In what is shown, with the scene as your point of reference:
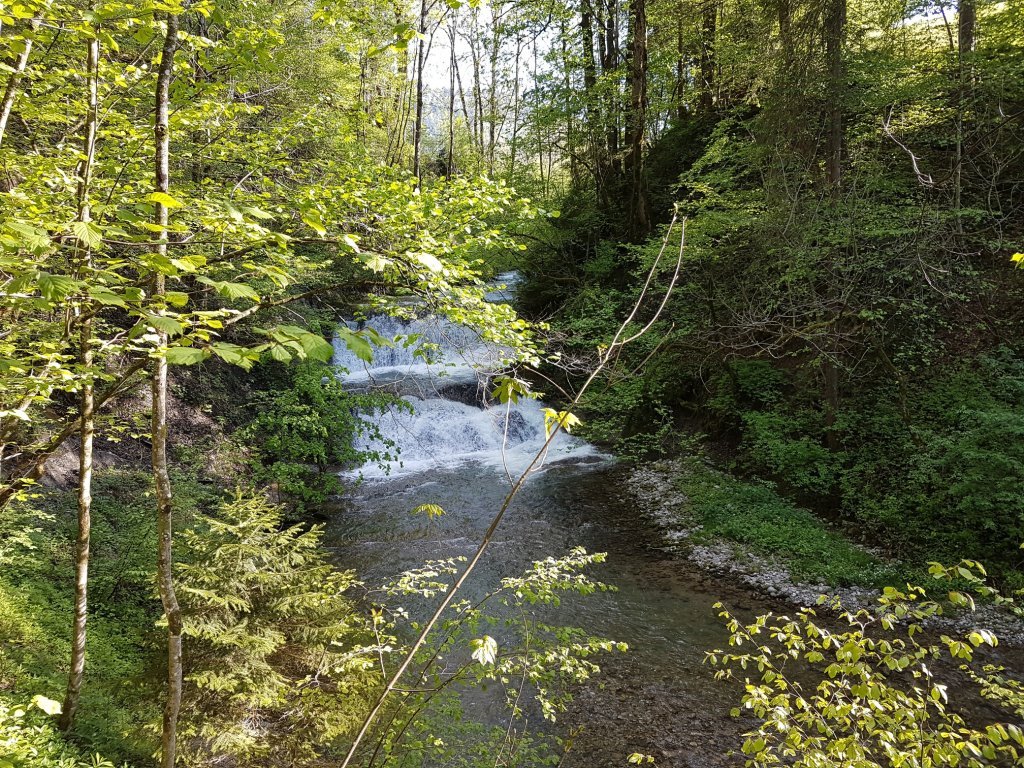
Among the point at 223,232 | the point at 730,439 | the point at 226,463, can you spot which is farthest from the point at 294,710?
the point at 730,439

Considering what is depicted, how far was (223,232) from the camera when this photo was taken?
241 centimetres

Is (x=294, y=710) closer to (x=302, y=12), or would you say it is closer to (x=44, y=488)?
(x=44, y=488)

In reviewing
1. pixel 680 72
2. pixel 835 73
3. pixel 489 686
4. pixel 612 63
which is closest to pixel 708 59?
pixel 680 72

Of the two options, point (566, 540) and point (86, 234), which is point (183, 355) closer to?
point (86, 234)

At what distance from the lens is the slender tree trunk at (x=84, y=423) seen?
2441mm

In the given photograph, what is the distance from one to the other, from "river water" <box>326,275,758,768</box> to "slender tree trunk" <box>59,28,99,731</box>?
A: 151 centimetres

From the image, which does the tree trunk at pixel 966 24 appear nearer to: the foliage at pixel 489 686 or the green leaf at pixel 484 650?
the foliage at pixel 489 686

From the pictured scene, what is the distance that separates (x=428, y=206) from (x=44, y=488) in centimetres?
643

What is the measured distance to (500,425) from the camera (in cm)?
1442

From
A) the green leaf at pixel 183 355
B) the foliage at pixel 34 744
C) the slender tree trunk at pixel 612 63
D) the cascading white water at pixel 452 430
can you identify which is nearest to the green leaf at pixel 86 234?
the green leaf at pixel 183 355

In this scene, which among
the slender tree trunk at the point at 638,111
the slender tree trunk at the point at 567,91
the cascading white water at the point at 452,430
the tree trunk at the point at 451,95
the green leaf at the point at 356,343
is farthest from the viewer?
the tree trunk at the point at 451,95

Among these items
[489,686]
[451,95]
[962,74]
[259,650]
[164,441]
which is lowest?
[489,686]

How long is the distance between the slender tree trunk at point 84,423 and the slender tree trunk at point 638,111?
12.4m

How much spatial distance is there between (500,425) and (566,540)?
599 cm
